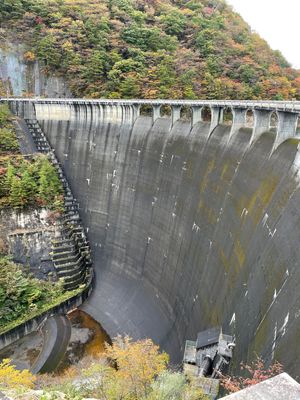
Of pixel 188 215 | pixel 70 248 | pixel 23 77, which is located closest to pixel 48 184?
pixel 70 248

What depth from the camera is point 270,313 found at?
12.8 m

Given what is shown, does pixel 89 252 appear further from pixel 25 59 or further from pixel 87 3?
pixel 87 3

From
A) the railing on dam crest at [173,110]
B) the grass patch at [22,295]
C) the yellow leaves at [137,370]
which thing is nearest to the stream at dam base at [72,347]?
the grass patch at [22,295]

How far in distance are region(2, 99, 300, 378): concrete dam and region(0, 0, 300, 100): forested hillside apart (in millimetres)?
6772

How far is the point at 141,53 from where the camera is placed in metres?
44.1

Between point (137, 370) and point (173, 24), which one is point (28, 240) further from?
point (173, 24)

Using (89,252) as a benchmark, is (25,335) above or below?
below

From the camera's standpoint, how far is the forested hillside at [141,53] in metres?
41.8

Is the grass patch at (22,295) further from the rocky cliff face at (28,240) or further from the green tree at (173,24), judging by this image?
the green tree at (173,24)

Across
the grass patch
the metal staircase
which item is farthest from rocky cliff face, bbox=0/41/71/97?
the grass patch

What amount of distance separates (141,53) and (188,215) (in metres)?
28.0

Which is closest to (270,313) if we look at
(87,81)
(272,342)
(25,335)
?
(272,342)

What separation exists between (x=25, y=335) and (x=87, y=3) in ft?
142

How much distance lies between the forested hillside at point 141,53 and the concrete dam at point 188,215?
267 inches
